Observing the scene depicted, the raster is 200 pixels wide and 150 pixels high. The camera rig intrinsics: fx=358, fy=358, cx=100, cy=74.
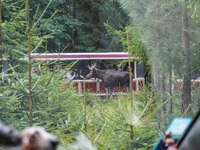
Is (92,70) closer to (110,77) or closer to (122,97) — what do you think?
(110,77)

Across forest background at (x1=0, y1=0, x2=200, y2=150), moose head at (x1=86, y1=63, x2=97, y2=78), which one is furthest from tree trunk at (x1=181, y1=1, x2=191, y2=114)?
moose head at (x1=86, y1=63, x2=97, y2=78)

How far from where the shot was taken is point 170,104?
4.18 m

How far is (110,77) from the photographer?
1293 centimetres

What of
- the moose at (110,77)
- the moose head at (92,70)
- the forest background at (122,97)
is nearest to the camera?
the forest background at (122,97)

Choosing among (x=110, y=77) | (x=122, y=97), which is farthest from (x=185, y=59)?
(x=110, y=77)

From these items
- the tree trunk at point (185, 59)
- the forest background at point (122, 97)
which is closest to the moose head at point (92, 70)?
the forest background at point (122, 97)

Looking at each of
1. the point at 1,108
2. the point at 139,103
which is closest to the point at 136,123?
the point at 139,103

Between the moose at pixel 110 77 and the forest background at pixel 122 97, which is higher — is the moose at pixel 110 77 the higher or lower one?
the lower one

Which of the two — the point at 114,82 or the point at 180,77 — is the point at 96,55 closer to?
the point at 114,82

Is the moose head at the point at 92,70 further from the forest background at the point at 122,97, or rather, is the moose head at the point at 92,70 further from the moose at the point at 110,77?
the forest background at the point at 122,97


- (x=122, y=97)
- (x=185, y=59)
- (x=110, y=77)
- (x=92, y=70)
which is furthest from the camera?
(x=92, y=70)

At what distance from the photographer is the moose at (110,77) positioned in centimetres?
1260

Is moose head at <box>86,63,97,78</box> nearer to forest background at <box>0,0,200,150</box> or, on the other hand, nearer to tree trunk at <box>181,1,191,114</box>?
forest background at <box>0,0,200,150</box>

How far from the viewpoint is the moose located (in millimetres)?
12603
